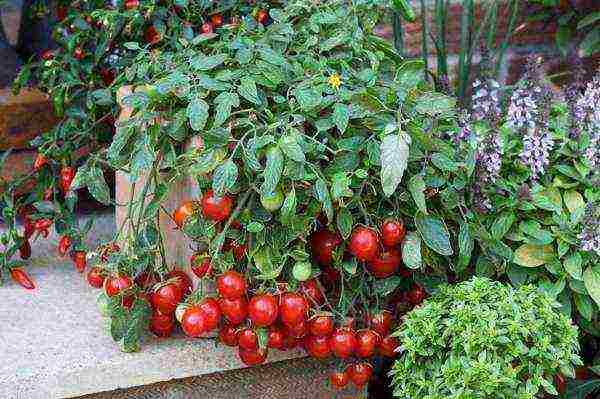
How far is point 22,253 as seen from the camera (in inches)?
75.2

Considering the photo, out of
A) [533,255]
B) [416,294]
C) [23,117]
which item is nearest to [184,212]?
[416,294]

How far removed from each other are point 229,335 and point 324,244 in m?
0.21

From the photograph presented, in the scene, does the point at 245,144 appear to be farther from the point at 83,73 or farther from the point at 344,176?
the point at 83,73

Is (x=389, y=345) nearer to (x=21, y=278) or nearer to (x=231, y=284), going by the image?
(x=231, y=284)

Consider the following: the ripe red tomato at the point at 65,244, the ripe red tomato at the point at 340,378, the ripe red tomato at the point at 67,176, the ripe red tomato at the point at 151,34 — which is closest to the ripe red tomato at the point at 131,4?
the ripe red tomato at the point at 151,34

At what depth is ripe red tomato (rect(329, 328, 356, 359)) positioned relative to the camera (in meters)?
1.53

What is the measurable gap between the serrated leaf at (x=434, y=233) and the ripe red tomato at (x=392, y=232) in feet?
0.10

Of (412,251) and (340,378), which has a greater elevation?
(412,251)

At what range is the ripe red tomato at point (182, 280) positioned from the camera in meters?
1.59

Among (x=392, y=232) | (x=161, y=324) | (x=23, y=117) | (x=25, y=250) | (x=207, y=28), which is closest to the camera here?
(x=392, y=232)

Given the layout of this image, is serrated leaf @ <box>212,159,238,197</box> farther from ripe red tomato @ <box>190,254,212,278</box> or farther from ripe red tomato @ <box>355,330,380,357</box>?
ripe red tomato @ <box>355,330,380,357</box>

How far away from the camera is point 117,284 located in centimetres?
156

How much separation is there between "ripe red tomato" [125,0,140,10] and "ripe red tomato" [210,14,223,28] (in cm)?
15

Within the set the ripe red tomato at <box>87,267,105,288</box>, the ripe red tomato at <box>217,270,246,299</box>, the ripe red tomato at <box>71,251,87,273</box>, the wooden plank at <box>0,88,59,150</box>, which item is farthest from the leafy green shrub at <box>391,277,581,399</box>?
the wooden plank at <box>0,88,59,150</box>
